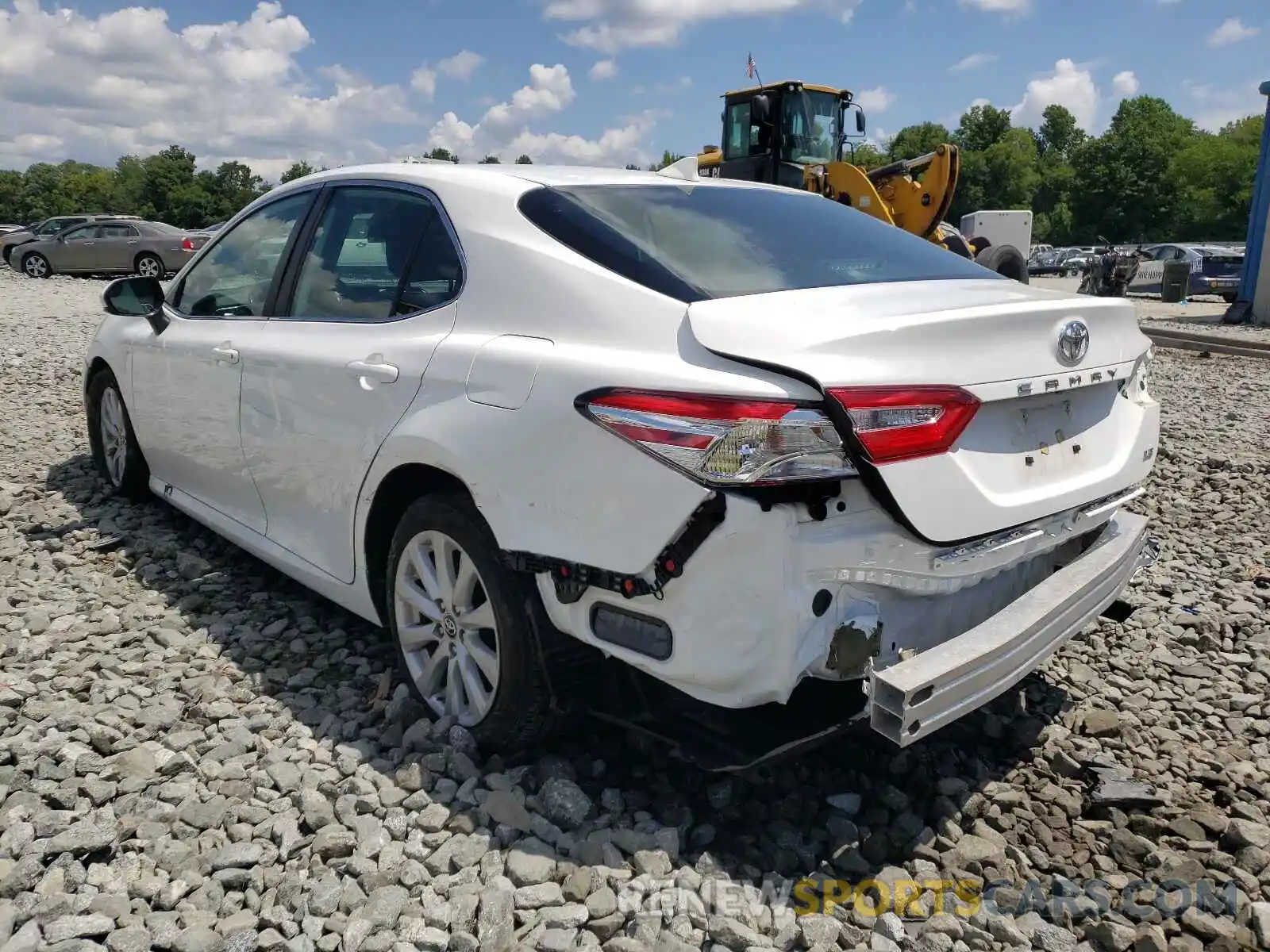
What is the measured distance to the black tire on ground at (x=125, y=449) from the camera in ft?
17.0

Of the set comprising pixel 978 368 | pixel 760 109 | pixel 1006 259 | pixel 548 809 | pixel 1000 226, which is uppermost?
pixel 760 109

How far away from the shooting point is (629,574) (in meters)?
2.32

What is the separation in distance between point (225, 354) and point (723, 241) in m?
2.15

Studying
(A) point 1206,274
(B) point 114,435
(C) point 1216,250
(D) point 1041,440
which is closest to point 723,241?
(D) point 1041,440

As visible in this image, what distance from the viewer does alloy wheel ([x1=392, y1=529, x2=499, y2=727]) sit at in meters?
2.88

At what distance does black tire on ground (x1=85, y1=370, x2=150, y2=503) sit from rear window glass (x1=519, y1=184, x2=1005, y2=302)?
323 centimetres

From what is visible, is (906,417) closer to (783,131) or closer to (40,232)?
(783,131)

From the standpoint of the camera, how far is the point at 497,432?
2604 millimetres

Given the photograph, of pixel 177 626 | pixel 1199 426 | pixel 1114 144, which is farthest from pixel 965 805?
pixel 1114 144

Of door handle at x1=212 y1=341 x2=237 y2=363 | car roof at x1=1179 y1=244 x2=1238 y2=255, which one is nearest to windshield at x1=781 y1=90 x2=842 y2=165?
door handle at x1=212 y1=341 x2=237 y2=363

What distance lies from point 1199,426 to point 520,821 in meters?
7.08

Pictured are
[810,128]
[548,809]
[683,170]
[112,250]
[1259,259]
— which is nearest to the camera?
[548,809]

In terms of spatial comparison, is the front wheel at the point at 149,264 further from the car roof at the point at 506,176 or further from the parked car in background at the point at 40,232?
the car roof at the point at 506,176

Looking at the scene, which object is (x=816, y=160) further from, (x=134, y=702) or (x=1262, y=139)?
(x=134, y=702)
